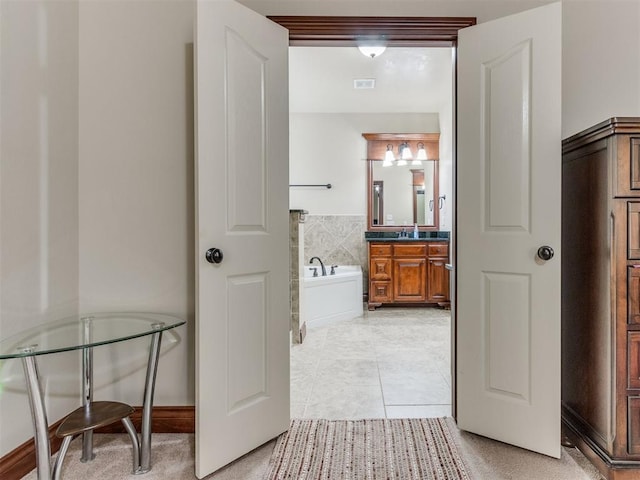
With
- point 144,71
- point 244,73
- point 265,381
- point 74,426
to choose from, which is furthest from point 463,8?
point 74,426

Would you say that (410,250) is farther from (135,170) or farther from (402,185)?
(135,170)

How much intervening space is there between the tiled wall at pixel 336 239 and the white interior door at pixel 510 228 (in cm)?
350

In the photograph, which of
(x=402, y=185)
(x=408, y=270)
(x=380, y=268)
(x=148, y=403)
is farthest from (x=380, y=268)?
(x=148, y=403)

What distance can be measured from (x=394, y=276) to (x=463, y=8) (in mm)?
3330

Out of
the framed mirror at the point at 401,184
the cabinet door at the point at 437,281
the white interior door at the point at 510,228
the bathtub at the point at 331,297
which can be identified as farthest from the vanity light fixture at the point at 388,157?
the white interior door at the point at 510,228

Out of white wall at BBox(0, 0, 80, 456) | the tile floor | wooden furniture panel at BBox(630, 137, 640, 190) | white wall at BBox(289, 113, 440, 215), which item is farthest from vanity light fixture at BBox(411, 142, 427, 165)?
white wall at BBox(0, 0, 80, 456)

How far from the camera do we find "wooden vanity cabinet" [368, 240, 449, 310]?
15.5 feet

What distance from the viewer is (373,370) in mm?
2660

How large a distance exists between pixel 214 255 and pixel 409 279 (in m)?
3.64

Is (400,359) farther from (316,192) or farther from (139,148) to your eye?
(316,192)

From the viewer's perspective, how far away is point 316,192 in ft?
17.5

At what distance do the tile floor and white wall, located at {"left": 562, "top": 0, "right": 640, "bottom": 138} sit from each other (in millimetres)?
1731

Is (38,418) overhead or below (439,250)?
below

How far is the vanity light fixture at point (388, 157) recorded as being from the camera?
17.3ft
